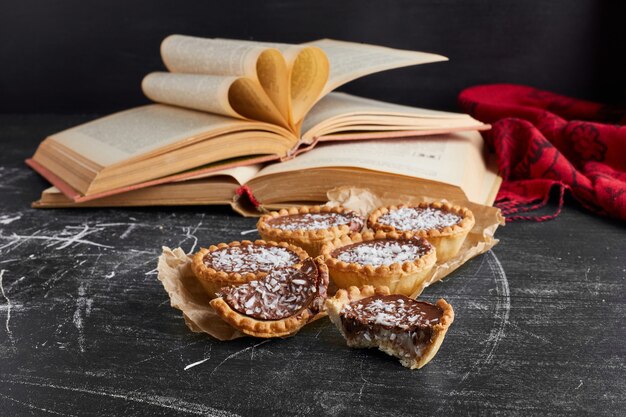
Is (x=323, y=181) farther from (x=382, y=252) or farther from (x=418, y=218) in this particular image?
(x=382, y=252)

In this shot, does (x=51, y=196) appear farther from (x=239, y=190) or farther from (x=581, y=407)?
(x=581, y=407)

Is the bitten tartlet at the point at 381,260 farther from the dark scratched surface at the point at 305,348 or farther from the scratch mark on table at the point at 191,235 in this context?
the scratch mark on table at the point at 191,235

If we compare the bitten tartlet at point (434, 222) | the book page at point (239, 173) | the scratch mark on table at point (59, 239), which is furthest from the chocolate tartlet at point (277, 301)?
the book page at point (239, 173)

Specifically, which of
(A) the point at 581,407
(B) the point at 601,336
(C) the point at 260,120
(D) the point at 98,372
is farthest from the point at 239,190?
(A) the point at 581,407

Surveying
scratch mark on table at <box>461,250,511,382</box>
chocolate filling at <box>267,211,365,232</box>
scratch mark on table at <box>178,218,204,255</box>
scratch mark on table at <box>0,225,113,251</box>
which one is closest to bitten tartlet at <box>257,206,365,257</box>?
chocolate filling at <box>267,211,365,232</box>

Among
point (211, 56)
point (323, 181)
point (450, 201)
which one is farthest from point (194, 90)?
point (450, 201)

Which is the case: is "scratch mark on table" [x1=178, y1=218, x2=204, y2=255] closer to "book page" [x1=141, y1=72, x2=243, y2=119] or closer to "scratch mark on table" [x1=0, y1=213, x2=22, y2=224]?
"book page" [x1=141, y1=72, x2=243, y2=119]

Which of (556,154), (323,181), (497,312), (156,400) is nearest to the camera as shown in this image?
(156,400)
